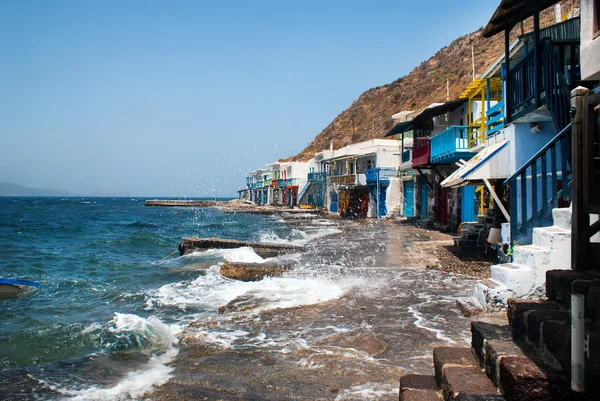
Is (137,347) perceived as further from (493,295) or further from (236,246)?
(236,246)

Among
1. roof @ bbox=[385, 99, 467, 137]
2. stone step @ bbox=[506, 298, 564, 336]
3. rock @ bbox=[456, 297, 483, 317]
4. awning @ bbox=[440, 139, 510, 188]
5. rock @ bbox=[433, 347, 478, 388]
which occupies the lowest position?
rock @ bbox=[456, 297, 483, 317]

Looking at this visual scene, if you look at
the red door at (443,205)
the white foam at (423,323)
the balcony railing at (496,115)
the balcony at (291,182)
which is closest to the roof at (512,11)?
the white foam at (423,323)

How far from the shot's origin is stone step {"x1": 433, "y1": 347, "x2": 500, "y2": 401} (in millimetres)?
3590

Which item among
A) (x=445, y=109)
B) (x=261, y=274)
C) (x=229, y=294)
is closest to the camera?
(x=229, y=294)

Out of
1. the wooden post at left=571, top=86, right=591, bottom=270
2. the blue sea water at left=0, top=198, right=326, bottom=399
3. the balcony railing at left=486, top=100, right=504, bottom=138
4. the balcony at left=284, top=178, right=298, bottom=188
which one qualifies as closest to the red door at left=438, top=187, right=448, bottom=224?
the balcony railing at left=486, top=100, right=504, bottom=138

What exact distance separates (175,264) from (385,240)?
901 centimetres

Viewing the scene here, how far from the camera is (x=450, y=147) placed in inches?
811

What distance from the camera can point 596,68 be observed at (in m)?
4.31

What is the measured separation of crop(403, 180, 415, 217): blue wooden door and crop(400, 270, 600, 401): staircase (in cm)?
3063

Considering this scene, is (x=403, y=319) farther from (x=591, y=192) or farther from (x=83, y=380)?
(x=83, y=380)

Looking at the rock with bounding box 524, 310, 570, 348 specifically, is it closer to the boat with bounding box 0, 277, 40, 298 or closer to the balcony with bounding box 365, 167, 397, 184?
the boat with bounding box 0, 277, 40, 298

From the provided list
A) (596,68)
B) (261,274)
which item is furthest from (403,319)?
(261,274)

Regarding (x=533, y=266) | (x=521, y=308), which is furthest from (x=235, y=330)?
A: (x=521, y=308)

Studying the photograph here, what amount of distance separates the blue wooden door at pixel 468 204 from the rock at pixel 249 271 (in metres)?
12.7
